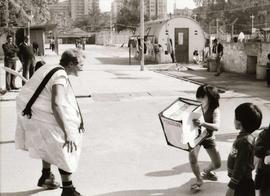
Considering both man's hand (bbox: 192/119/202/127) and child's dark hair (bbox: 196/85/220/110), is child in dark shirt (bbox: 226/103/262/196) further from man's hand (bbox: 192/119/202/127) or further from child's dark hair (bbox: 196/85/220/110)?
child's dark hair (bbox: 196/85/220/110)

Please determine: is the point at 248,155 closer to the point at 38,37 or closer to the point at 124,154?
the point at 124,154

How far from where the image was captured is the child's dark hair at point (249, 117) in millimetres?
3766

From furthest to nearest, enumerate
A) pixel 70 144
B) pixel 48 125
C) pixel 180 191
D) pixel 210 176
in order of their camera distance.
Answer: pixel 210 176 → pixel 180 191 → pixel 48 125 → pixel 70 144

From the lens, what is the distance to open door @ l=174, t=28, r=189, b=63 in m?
31.7

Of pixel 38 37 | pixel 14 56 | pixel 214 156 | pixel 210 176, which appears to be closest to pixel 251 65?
pixel 14 56

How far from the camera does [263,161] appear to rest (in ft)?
12.4

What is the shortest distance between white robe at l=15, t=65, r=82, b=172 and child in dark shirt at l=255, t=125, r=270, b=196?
6.29 ft

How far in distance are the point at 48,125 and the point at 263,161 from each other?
2.21 meters

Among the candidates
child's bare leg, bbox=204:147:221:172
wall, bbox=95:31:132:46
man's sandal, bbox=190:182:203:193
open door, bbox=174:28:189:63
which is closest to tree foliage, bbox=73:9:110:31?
wall, bbox=95:31:132:46

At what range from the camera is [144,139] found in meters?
8.55

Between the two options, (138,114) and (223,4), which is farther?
(223,4)

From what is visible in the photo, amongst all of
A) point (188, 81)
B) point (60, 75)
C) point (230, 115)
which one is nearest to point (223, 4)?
point (188, 81)

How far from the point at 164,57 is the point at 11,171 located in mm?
25151

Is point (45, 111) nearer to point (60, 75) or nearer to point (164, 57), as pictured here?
point (60, 75)
